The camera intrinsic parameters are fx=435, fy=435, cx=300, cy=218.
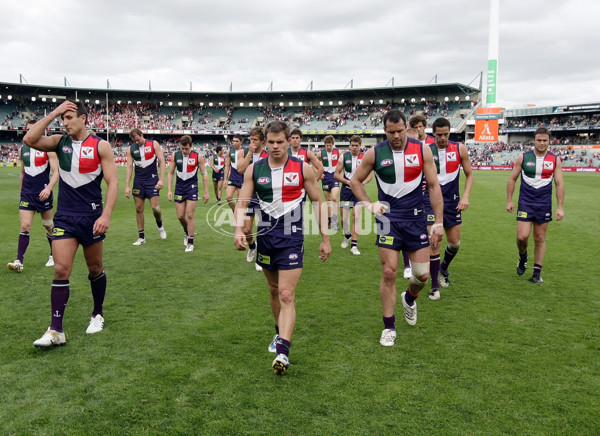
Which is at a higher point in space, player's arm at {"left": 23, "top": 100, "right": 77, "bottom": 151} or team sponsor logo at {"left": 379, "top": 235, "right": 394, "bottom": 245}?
player's arm at {"left": 23, "top": 100, "right": 77, "bottom": 151}

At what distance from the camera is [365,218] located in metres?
15.4

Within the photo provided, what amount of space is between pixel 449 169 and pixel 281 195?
11.8 feet

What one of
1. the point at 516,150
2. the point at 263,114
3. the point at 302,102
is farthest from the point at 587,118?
the point at 263,114

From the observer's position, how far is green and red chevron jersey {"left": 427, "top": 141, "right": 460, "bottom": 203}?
6.96 metres

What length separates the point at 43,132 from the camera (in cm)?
457

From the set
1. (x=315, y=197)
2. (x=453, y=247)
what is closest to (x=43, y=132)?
(x=315, y=197)

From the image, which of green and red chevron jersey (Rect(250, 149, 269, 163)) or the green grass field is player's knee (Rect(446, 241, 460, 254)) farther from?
green and red chevron jersey (Rect(250, 149, 269, 163))

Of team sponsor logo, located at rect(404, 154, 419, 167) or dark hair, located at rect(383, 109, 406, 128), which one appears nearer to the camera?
dark hair, located at rect(383, 109, 406, 128)

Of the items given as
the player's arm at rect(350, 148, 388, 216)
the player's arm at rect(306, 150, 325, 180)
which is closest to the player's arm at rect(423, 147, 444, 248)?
the player's arm at rect(350, 148, 388, 216)

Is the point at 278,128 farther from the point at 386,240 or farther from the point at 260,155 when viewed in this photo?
the point at 260,155

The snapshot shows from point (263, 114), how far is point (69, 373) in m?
75.9

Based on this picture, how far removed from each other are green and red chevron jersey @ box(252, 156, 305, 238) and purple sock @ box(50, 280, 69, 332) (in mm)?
2345

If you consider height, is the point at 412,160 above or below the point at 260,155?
below

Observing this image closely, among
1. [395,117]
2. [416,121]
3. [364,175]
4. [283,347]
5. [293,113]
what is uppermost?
[293,113]
